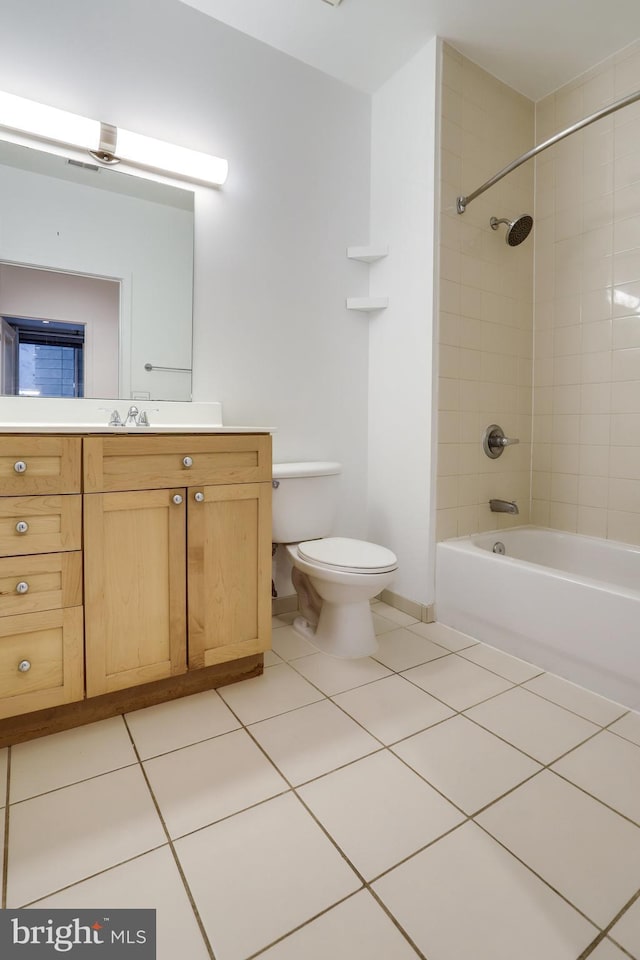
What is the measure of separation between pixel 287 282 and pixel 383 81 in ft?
3.57

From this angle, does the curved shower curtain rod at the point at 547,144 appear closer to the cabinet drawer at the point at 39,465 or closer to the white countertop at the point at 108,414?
the white countertop at the point at 108,414

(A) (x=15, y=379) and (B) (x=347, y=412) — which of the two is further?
(B) (x=347, y=412)

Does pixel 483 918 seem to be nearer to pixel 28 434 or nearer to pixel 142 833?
pixel 142 833

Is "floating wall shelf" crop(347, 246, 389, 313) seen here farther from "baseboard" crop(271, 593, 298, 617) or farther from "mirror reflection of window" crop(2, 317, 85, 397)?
"baseboard" crop(271, 593, 298, 617)

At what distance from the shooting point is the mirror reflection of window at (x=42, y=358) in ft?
5.44

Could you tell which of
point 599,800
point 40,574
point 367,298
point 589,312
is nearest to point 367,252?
point 367,298

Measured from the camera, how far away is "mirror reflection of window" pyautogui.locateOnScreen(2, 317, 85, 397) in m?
1.66

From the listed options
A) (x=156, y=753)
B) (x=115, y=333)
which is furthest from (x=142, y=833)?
(x=115, y=333)

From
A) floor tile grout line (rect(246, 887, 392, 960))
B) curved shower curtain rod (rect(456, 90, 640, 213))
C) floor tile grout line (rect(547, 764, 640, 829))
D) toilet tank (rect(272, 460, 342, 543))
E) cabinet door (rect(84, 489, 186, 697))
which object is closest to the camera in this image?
floor tile grout line (rect(246, 887, 392, 960))

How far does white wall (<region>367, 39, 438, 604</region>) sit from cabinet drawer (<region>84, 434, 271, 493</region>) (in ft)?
2.77

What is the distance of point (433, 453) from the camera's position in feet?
7.07

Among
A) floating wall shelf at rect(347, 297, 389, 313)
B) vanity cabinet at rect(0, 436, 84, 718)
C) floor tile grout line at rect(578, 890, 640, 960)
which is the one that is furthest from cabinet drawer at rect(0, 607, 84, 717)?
floating wall shelf at rect(347, 297, 389, 313)

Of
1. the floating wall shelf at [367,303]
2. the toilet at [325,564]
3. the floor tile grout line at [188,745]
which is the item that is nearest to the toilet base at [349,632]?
the toilet at [325,564]

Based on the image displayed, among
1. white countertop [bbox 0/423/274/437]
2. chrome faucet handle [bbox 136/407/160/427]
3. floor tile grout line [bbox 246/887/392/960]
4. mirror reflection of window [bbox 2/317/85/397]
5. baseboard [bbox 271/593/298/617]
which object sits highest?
mirror reflection of window [bbox 2/317/85/397]
